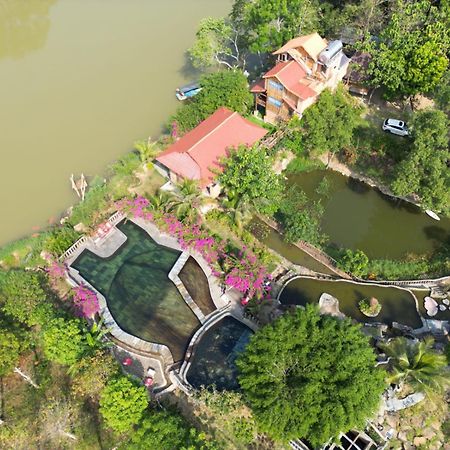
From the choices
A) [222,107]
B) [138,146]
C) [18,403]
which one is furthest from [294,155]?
[18,403]

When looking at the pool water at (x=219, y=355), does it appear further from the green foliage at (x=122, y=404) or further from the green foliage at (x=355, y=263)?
the green foliage at (x=355, y=263)

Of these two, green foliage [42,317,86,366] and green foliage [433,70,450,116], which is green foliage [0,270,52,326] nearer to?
green foliage [42,317,86,366]

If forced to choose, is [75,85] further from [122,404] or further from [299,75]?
[122,404]

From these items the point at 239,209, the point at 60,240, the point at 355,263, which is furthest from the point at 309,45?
the point at 60,240

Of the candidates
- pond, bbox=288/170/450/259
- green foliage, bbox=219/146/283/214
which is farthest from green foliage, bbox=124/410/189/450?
pond, bbox=288/170/450/259

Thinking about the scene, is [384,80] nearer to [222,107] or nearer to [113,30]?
[222,107]

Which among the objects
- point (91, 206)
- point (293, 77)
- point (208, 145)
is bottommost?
point (91, 206)

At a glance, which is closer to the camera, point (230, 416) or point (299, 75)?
point (230, 416)
